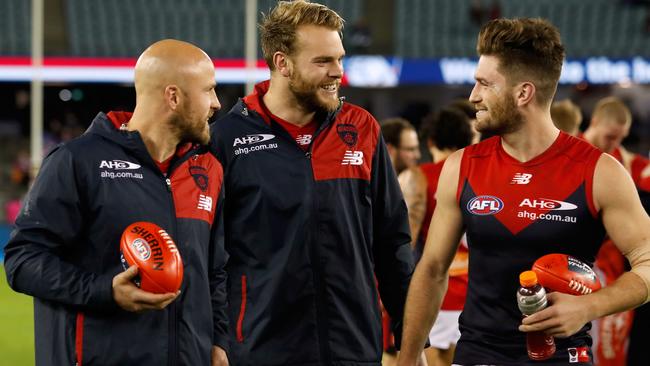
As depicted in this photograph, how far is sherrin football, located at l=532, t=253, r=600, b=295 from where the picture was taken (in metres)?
3.39

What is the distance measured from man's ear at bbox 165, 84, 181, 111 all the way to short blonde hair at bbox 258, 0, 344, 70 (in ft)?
2.11

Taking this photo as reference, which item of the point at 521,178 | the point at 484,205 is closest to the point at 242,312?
the point at 484,205

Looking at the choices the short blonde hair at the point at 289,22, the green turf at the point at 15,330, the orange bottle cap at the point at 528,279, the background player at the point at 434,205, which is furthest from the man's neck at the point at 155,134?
the green turf at the point at 15,330

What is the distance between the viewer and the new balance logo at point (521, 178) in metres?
3.83

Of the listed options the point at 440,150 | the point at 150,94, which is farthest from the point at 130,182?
the point at 440,150

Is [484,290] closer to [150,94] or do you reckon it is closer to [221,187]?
[221,187]

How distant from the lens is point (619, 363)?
288 inches

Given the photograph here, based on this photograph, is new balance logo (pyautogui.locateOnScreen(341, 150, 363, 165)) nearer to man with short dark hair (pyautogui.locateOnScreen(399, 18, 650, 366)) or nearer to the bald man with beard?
man with short dark hair (pyautogui.locateOnScreen(399, 18, 650, 366))

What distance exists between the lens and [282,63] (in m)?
4.34

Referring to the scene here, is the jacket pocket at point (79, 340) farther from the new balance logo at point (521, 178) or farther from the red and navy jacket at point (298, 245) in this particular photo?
the new balance logo at point (521, 178)

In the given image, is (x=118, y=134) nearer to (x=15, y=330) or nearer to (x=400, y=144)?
(x=400, y=144)

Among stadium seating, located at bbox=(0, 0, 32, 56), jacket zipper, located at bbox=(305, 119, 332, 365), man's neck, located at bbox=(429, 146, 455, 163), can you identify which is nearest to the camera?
jacket zipper, located at bbox=(305, 119, 332, 365)

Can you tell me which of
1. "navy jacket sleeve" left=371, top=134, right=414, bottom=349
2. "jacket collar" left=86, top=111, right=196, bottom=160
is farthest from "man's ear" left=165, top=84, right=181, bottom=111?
"navy jacket sleeve" left=371, top=134, right=414, bottom=349

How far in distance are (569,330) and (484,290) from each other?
0.50m
